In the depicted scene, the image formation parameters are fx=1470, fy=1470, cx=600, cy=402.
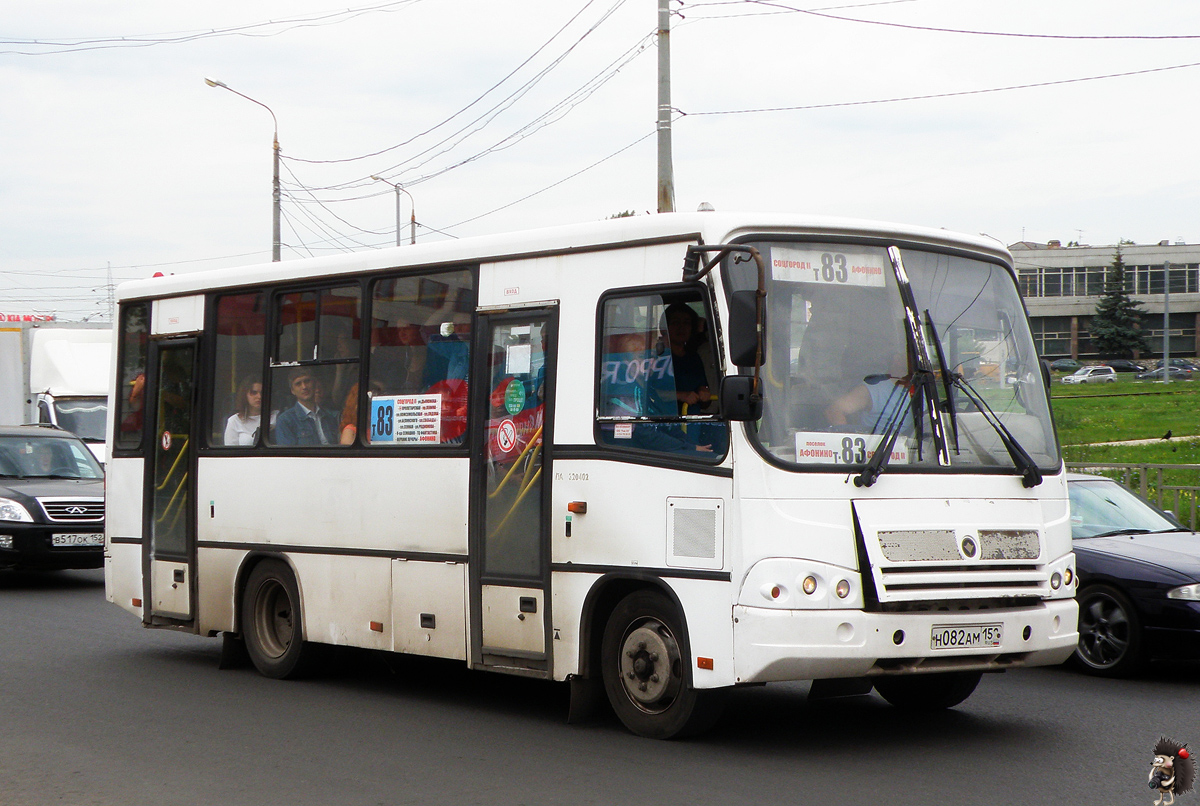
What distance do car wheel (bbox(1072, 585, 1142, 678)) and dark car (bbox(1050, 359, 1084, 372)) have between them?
9252 cm

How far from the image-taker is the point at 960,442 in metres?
8.05

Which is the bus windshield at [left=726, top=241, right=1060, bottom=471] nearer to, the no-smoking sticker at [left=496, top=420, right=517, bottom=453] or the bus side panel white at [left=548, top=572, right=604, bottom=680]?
the bus side panel white at [left=548, top=572, right=604, bottom=680]

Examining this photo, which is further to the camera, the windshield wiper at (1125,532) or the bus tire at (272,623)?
the windshield wiper at (1125,532)

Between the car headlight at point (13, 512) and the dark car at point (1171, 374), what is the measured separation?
76.5 meters

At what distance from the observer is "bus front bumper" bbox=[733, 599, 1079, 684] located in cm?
734

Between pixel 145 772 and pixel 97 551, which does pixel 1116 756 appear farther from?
pixel 97 551

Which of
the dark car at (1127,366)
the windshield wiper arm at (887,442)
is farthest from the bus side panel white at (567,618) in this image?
the dark car at (1127,366)

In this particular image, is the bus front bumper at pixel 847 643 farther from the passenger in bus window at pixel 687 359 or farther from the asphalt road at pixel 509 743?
the passenger in bus window at pixel 687 359

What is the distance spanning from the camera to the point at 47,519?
1741cm

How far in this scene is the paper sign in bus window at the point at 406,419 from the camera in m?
9.59

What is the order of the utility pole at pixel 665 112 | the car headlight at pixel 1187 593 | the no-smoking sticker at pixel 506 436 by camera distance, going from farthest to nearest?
1. the utility pole at pixel 665 112
2. the car headlight at pixel 1187 593
3. the no-smoking sticker at pixel 506 436

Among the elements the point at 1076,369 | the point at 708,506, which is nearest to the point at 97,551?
the point at 708,506

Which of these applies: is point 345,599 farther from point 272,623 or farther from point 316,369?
point 316,369

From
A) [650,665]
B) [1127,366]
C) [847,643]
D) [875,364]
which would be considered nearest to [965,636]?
[847,643]
